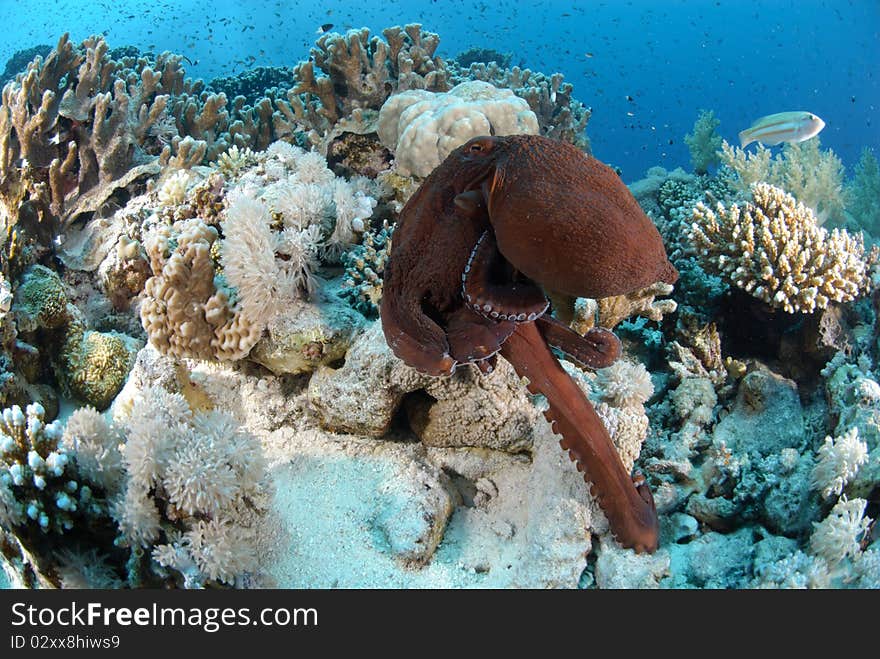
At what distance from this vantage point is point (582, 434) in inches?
102

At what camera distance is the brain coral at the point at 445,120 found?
171 inches

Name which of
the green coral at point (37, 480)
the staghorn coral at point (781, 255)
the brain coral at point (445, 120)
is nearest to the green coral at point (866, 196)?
the staghorn coral at point (781, 255)

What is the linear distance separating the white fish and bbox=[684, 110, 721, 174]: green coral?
214 centimetres

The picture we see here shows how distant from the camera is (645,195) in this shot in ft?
24.2

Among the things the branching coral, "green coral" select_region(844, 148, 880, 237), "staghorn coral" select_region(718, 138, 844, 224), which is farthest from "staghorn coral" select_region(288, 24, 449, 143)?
"green coral" select_region(844, 148, 880, 237)

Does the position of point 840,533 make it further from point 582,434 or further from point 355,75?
point 355,75

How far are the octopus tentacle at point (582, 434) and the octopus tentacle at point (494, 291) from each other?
1.61 ft

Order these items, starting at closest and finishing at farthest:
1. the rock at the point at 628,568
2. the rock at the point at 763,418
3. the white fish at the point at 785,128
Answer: the rock at the point at 628,568 → the rock at the point at 763,418 → the white fish at the point at 785,128

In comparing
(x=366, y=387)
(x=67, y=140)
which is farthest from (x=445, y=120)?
(x=67, y=140)

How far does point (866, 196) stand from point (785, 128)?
338cm

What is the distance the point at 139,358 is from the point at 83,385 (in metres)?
0.91

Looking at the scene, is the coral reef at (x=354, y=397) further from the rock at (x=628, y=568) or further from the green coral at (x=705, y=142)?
the green coral at (x=705, y=142)

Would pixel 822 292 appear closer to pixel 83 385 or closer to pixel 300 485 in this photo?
pixel 300 485

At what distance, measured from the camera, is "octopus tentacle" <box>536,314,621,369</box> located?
2627mm
